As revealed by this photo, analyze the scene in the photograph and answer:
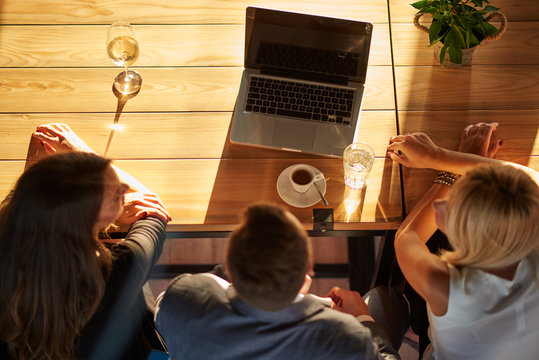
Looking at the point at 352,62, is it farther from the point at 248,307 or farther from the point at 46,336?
the point at 46,336

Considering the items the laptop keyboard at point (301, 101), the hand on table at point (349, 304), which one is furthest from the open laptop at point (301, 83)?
the hand on table at point (349, 304)

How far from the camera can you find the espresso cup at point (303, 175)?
1.33m

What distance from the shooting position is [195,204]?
1.36m

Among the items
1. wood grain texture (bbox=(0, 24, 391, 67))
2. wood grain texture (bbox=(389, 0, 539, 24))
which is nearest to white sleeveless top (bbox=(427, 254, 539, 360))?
wood grain texture (bbox=(0, 24, 391, 67))

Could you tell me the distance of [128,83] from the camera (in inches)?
58.8

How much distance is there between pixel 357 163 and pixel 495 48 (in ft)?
2.15

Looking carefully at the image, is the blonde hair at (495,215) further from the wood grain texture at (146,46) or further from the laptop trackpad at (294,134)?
the wood grain texture at (146,46)

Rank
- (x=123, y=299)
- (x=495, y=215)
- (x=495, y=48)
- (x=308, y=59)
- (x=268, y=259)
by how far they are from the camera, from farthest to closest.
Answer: (x=495, y=48) → (x=308, y=59) → (x=123, y=299) → (x=495, y=215) → (x=268, y=259)

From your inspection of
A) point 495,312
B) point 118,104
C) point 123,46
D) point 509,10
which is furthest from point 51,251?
point 509,10

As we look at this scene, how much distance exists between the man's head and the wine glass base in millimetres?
751

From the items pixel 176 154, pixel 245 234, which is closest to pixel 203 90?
pixel 176 154

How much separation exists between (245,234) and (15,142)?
91 cm

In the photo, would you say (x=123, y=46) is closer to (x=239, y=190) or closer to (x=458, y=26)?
(x=239, y=190)

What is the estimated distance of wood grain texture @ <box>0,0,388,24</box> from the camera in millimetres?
1600
